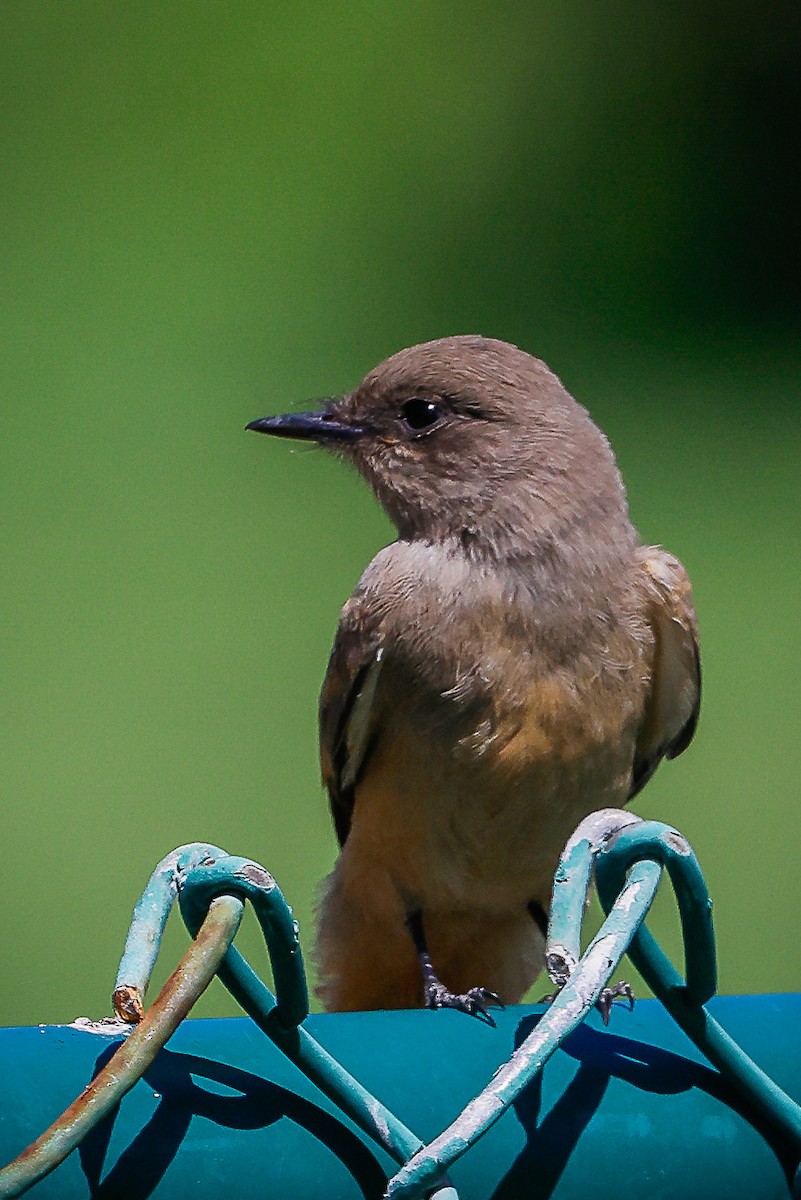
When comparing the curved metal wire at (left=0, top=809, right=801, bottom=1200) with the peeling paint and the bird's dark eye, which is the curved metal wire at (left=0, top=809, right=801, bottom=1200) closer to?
the peeling paint

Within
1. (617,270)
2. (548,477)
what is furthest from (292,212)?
(548,477)

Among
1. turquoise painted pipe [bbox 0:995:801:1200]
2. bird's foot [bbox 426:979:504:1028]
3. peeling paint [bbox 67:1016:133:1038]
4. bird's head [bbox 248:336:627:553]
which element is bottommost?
bird's foot [bbox 426:979:504:1028]

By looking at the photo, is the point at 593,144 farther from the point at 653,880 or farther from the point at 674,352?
the point at 653,880

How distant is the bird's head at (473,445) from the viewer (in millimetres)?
3004

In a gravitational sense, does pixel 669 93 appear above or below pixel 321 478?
above

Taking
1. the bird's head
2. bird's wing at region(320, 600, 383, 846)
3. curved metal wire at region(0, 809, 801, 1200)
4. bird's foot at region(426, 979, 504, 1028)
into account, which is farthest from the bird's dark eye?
curved metal wire at region(0, 809, 801, 1200)

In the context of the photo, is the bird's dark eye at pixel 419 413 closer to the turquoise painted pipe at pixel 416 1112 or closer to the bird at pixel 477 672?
the bird at pixel 477 672

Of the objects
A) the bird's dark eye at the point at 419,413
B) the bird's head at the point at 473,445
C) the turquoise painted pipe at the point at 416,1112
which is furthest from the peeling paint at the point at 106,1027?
the bird's dark eye at the point at 419,413

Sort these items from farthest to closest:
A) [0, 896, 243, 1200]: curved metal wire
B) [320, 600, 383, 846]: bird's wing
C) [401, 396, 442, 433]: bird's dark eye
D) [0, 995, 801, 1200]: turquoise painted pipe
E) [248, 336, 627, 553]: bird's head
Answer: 1. [401, 396, 442, 433]: bird's dark eye
2. [248, 336, 627, 553]: bird's head
3. [320, 600, 383, 846]: bird's wing
4. [0, 995, 801, 1200]: turquoise painted pipe
5. [0, 896, 243, 1200]: curved metal wire

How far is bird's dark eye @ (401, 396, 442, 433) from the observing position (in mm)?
3139

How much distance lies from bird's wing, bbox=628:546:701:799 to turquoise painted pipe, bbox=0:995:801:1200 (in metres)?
1.63

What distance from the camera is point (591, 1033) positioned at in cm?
130

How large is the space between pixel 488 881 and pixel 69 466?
283 cm

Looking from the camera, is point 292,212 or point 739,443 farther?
point 292,212
